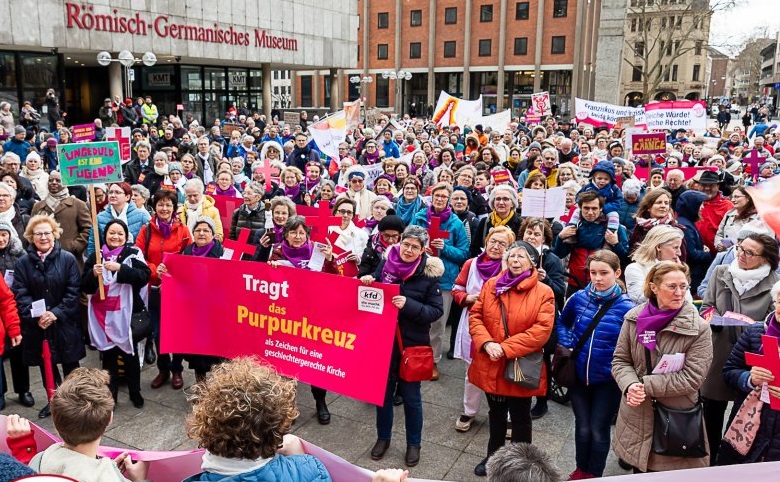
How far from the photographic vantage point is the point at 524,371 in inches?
169

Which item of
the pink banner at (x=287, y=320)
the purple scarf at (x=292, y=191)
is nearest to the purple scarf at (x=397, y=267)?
the pink banner at (x=287, y=320)

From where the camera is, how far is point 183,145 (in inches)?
574

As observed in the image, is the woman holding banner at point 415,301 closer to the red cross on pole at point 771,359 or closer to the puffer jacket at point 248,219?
the red cross on pole at point 771,359

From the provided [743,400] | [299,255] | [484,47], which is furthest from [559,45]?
[743,400]

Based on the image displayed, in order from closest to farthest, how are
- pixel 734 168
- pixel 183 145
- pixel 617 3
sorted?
pixel 734 168 < pixel 183 145 < pixel 617 3

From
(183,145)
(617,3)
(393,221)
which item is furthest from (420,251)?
(617,3)

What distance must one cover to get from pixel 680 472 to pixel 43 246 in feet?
16.7

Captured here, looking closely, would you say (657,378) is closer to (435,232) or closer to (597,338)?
(597,338)

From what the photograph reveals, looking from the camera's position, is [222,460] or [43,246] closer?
[222,460]

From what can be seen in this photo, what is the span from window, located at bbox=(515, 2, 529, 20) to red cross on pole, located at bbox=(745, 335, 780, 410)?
187 feet

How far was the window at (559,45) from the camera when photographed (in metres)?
54.2

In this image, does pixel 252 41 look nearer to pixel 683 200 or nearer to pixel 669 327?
pixel 683 200

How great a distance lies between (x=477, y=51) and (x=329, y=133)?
48.1 meters

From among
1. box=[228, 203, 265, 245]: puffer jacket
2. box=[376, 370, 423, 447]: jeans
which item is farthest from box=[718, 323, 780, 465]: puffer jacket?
box=[228, 203, 265, 245]: puffer jacket
